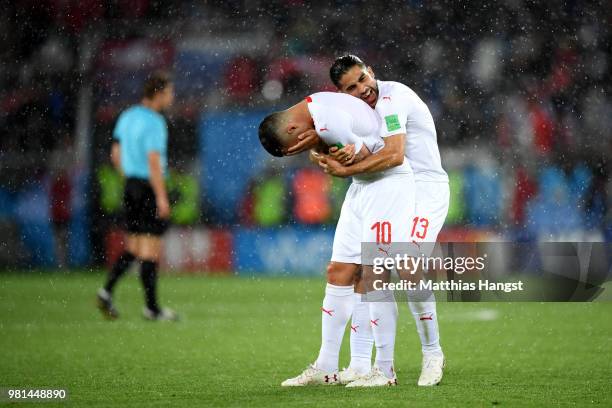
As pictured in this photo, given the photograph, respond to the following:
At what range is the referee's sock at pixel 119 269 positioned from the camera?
905 cm

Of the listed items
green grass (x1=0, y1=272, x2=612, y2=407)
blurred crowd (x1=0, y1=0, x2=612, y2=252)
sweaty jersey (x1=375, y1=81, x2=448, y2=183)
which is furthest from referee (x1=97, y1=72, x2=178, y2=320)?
blurred crowd (x1=0, y1=0, x2=612, y2=252)

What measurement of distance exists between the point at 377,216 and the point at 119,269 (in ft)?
13.4

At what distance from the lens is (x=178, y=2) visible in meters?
18.0

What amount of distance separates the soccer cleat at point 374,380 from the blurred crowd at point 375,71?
8.90 meters

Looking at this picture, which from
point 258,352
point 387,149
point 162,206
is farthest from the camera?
point 162,206

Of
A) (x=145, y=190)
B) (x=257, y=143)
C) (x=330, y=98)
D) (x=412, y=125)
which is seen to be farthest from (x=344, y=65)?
(x=257, y=143)

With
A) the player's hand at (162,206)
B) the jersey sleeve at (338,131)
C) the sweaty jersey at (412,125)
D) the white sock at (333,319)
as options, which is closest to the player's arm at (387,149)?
the sweaty jersey at (412,125)

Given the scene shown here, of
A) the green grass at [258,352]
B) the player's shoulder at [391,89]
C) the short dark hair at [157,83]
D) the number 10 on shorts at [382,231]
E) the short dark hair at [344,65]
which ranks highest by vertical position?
the short dark hair at [157,83]

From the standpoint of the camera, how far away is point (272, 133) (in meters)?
5.25

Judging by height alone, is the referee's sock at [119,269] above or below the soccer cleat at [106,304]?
above

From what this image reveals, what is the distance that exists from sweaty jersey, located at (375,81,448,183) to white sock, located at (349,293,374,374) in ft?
2.50

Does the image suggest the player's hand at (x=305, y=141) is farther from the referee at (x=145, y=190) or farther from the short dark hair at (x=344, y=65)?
the referee at (x=145, y=190)

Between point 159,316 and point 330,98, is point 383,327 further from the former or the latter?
point 159,316

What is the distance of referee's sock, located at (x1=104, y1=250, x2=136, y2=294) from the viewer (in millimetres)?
9055
